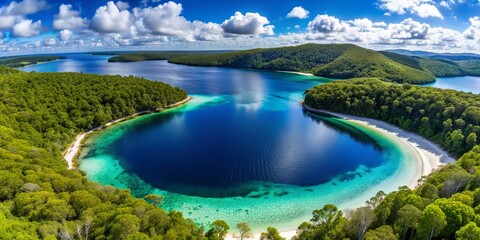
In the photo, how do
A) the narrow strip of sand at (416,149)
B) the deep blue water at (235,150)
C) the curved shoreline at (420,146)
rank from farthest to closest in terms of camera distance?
the curved shoreline at (420,146), the narrow strip of sand at (416,149), the deep blue water at (235,150)

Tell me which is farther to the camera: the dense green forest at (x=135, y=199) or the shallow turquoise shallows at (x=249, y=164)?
the shallow turquoise shallows at (x=249, y=164)

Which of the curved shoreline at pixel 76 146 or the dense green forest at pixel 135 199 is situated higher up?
the dense green forest at pixel 135 199

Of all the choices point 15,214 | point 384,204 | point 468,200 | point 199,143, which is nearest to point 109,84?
point 199,143

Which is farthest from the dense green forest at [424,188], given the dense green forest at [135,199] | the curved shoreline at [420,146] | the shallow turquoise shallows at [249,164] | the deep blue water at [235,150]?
the deep blue water at [235,150]

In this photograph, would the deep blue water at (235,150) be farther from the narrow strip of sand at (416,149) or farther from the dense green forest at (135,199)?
→ the dense green forest at (135,199)

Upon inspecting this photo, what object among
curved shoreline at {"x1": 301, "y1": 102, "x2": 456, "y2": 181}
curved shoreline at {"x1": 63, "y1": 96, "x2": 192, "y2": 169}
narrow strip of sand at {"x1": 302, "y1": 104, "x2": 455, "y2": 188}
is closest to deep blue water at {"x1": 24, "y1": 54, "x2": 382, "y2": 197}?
curved shoreline at {"x1": 63, "y1": 96, "x2": 192, "y2": 169}

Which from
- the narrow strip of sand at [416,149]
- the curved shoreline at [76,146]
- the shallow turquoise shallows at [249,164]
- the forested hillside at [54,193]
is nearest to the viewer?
the forested hillside at [54,193]

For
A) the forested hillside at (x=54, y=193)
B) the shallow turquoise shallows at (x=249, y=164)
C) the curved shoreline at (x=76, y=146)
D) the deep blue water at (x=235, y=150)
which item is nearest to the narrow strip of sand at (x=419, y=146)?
the shallow turquoise shallows at (x=249, y=164)
